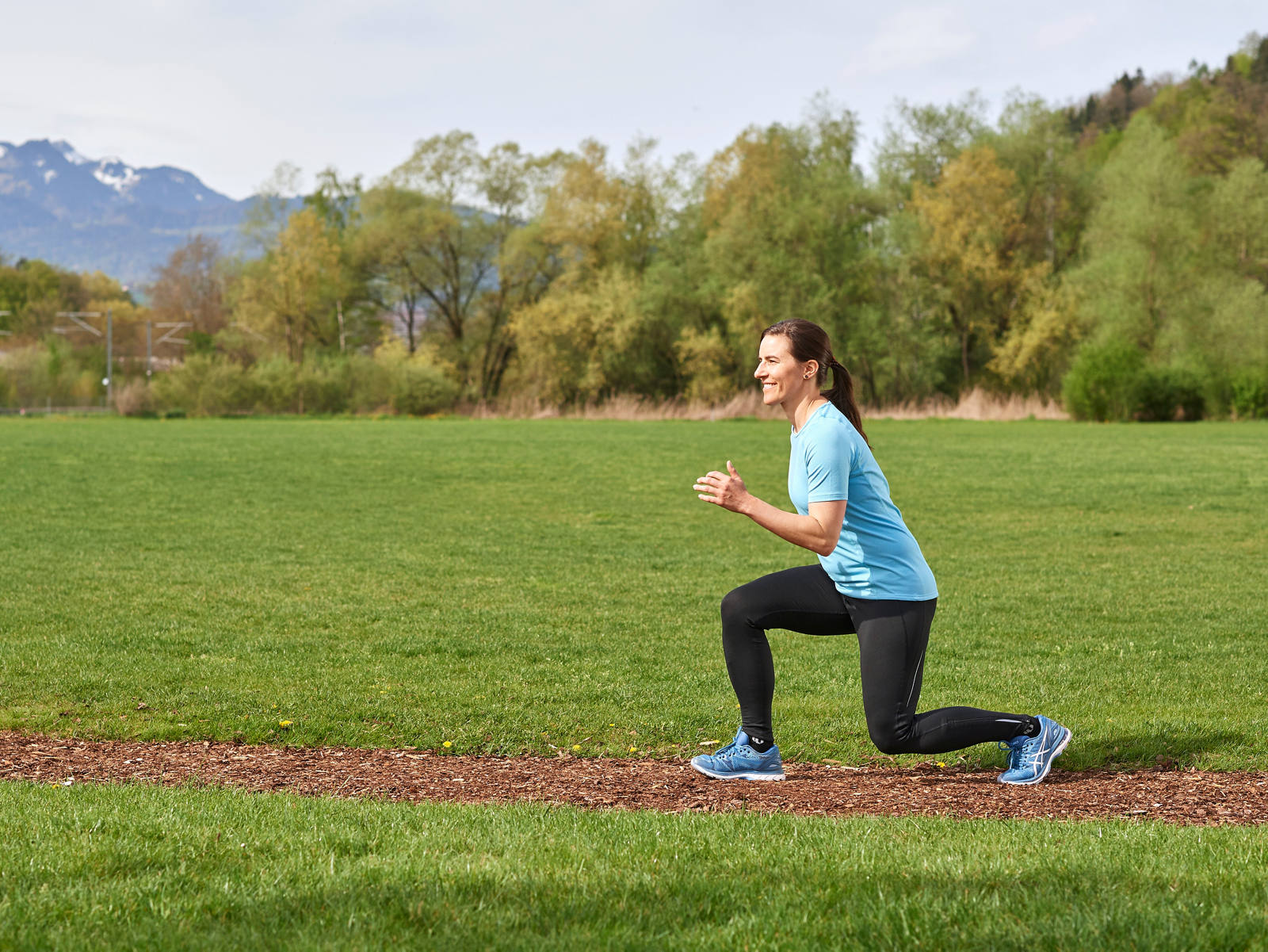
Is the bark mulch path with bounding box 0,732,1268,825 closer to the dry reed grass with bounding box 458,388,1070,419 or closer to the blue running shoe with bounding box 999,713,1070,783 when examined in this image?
the blue running shoe with bounding box 999,713,1070,783

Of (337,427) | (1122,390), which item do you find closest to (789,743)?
(337,427)

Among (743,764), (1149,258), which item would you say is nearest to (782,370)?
(743,764)

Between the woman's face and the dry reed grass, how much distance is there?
47.2m

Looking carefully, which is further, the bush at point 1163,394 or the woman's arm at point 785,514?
the bush at point 1163,394

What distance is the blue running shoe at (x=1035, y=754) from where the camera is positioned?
227 inches

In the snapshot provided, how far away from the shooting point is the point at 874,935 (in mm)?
3404

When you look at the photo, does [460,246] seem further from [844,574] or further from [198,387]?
[844,574]

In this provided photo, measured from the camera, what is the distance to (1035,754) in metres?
5.77

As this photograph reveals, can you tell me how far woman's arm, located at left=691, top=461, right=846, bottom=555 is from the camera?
192 inches

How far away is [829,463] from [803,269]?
60249 mm

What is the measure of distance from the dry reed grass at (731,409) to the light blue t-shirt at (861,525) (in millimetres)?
47140

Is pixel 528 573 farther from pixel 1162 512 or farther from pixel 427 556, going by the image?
pixel 1162 512

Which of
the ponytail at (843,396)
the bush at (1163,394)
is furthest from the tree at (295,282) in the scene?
the ponytail at (843,396)

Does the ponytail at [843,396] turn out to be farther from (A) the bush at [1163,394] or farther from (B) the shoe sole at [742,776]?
(A) the bush at [1163,394]
